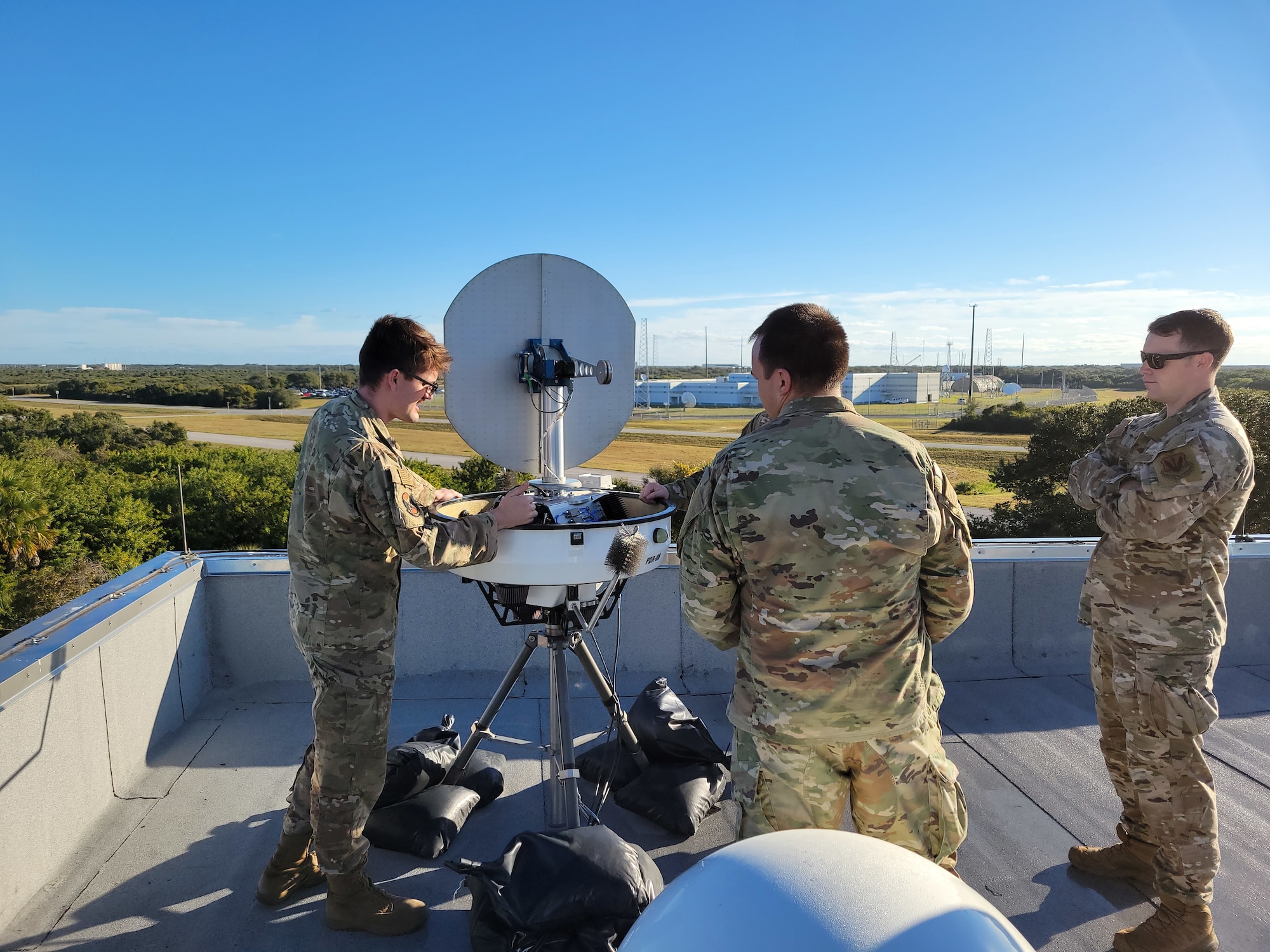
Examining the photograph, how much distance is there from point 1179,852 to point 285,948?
3044mm

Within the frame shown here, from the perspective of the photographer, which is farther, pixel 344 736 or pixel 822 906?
pixel 344 736

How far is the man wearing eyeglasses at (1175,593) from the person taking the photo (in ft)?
8.54

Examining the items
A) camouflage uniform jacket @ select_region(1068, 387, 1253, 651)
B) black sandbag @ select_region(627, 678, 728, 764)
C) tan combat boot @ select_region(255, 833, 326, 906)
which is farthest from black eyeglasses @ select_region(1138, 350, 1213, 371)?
tan combat boot @ select_region(255, 833, 326, 906)

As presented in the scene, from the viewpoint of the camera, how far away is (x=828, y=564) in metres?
1.98

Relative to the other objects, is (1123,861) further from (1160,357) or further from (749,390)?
(749,390)

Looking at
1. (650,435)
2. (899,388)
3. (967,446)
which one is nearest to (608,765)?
(967,446)

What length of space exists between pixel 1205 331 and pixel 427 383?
8.94 feet

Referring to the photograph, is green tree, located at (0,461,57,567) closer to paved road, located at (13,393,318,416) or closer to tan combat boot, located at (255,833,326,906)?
tan combat boot, located at (255,833,326,906)

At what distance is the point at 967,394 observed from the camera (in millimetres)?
41156

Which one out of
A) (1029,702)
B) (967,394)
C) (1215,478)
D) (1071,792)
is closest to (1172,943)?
(1071,792)

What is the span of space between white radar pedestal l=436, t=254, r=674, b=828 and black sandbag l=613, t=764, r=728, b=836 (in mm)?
120

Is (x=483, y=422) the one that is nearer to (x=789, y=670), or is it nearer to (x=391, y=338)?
(x=391, y=338)

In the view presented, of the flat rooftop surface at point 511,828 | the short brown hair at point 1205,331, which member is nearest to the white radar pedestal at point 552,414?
the flat rooftop surface at point 511,828

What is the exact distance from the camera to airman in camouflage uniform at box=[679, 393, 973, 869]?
1977 mm
